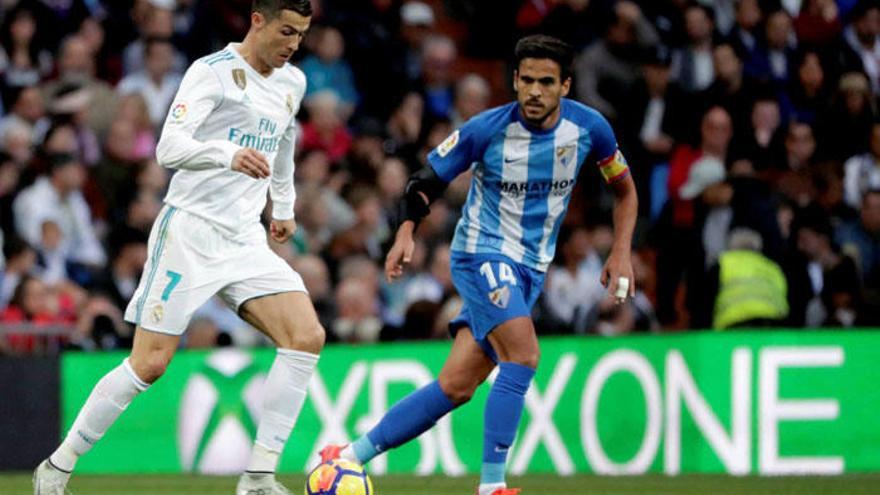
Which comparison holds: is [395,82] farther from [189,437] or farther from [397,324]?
[189,437]

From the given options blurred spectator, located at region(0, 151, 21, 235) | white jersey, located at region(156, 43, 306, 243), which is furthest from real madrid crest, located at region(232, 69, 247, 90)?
blurred spectator, located at region(0, 151, 21, 235)

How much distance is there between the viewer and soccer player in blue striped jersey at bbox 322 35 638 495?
9000 millimetres

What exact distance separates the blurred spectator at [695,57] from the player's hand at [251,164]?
31.2ft

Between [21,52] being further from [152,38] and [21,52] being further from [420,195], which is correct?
[420,195]

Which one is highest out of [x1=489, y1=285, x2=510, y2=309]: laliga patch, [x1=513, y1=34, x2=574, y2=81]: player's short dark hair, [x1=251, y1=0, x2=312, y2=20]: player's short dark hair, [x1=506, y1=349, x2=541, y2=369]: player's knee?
[x1=251, y1=0, x2=312, y2=20]: player's short dark hair

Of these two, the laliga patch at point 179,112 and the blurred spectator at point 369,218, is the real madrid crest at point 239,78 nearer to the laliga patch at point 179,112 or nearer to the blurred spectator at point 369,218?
the laliga patch at point 179,112

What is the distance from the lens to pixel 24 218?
14891mm

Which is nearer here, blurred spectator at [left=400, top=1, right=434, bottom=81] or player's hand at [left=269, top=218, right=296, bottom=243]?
player's hand at [left=269, top=218, right=296, bottom=243]

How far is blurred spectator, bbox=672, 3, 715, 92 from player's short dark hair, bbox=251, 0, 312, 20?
28.8 feet

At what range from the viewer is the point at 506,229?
365 inches

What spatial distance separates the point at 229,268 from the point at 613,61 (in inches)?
349

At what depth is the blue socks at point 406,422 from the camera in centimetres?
938

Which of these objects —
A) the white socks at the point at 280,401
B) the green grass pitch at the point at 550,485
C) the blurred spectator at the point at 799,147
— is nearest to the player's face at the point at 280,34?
the white socks at the point at 280,401

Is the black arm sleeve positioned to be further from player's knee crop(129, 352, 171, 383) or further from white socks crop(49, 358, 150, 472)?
white socks crop(49, 358, 150, 472)
